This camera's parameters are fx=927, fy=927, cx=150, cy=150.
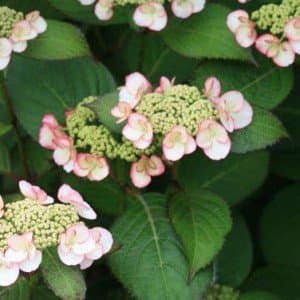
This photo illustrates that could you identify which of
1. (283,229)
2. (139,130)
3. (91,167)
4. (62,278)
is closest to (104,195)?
(91,167)

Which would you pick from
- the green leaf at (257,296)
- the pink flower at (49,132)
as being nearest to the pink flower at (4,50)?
the pink flower at (49,132)

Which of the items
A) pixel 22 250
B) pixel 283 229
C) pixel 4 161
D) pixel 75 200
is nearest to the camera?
pixel 22 250

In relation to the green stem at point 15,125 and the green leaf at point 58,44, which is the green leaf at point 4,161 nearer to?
the green stem at point 15,125

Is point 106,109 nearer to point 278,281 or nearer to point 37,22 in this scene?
point 37,22

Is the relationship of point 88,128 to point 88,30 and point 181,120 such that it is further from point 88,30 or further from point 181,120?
point 88,30

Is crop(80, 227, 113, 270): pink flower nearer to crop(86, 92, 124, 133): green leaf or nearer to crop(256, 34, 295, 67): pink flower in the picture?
crop(86, 92, 124, 133): green leaf
